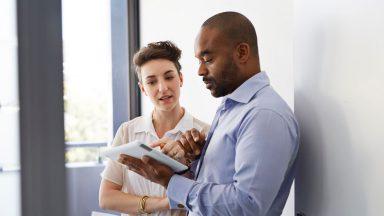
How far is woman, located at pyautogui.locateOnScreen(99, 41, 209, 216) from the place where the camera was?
146 centimetres

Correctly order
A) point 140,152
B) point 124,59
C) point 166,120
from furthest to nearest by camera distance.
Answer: point 124,59, point 166,120, point 140,152

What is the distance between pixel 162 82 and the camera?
1555 mm

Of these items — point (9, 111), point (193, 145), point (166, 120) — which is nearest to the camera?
point (9, 111)

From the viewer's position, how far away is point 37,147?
430 millimetres

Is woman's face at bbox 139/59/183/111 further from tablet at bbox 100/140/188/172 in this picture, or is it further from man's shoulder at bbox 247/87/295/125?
man's shoulder at bbox 247/87/295/125

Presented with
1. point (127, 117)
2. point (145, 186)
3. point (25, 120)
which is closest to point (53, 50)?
point (25, 120)

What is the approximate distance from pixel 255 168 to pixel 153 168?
0.33m

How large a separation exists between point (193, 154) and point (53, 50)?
33.5 inches

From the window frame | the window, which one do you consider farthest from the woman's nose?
the window frame

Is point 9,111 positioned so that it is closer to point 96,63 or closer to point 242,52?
point 242,52

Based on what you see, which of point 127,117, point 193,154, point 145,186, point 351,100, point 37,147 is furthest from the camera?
point 127,117

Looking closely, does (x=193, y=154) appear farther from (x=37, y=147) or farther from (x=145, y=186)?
(x=37, y=147)

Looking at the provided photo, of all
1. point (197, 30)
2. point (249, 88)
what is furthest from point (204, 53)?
point (197, 30)

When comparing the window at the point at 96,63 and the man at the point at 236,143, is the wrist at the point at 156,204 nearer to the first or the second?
the man at the point at 236,143
